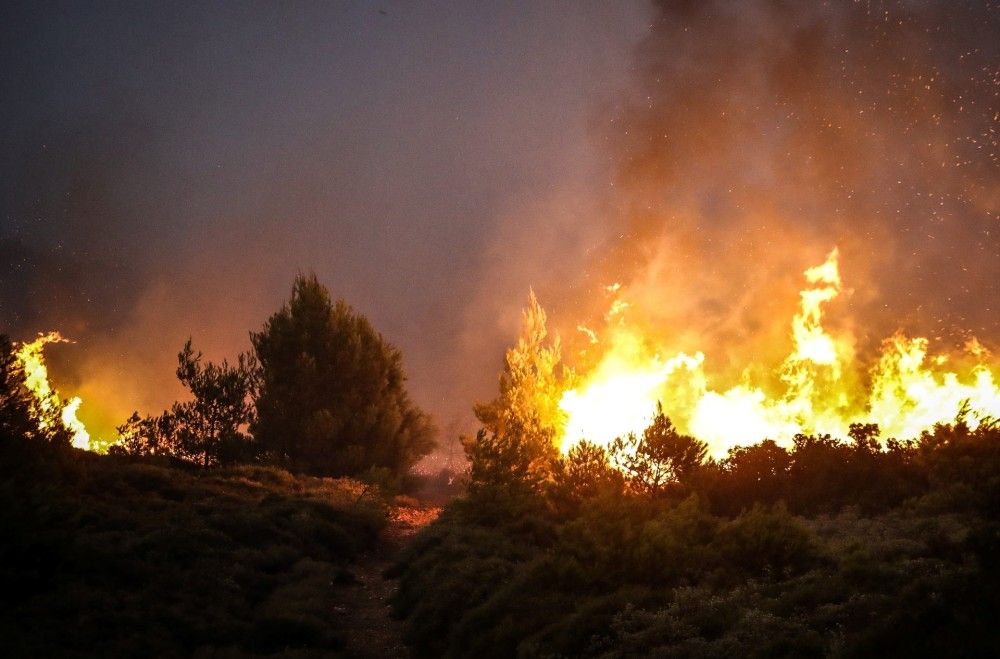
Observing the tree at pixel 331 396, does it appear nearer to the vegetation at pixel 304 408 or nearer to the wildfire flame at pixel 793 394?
the vegetation at pixel 304 408

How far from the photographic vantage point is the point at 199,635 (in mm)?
10031

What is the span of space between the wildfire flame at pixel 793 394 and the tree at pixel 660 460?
6.96 feet

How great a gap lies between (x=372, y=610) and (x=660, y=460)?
9.80 meters

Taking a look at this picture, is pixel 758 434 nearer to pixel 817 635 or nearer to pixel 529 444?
pixel 529 444

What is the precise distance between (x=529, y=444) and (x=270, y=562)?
959 centimetres

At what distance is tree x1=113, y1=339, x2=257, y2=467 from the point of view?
29.2 m

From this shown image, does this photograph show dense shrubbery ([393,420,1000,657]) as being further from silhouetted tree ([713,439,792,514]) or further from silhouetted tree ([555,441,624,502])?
silhouetted tree ([555,441,624,502])

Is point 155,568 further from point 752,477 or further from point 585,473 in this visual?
Result: point 752,477

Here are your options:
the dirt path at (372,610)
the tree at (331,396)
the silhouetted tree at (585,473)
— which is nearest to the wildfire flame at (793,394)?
the silhouetted tree at (585,473)

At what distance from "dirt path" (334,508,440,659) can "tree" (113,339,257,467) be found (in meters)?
12.6

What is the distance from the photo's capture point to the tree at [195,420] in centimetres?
2925

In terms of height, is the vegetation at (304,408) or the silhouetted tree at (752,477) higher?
the vegetation at (304,408)

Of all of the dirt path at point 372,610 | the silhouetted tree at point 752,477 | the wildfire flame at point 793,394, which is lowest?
the dirt path at point 372,610

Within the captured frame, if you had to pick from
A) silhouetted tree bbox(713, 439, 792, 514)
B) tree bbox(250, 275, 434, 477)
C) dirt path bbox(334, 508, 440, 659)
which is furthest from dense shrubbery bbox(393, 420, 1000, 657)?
tree bbox(250, 275, 434, 477)
